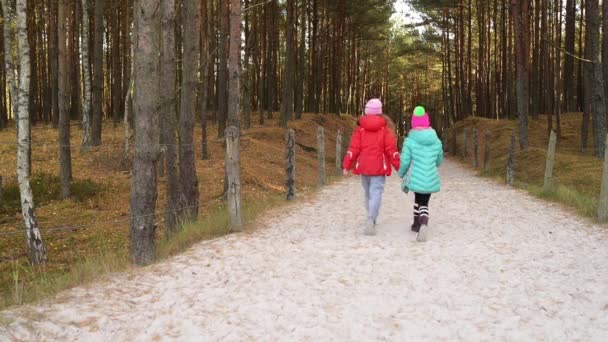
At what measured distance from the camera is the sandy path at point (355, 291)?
387cm

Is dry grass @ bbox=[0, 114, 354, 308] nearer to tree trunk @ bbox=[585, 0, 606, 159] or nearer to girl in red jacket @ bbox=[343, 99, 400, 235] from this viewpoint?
girl in red jacket @ bbox=[343, 99, 400, 235]

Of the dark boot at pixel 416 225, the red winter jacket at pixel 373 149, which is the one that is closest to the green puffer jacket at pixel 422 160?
the red winter jacket at pixel 373 149

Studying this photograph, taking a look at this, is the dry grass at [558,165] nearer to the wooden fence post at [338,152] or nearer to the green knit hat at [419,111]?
the green knit hat at [419,111]

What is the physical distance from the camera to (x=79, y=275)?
16.7 ft

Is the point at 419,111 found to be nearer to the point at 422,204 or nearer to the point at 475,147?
the point at 422,204

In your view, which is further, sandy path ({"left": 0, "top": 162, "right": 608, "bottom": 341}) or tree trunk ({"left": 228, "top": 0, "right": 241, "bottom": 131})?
tree trunk ({"left": 228, "top": 0, "right": 241, "bottom": 131})

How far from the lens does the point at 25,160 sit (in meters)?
8.46

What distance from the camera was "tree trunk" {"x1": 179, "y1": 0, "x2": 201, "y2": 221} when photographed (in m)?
8.51

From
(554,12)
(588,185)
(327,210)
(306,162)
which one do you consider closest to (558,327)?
(327,210)

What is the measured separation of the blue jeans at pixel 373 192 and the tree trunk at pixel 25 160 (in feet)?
18.4

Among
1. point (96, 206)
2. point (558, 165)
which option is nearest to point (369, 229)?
point (96, 206)

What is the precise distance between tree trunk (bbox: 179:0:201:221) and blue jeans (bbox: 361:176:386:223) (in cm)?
309

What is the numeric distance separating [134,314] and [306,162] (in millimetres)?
15231

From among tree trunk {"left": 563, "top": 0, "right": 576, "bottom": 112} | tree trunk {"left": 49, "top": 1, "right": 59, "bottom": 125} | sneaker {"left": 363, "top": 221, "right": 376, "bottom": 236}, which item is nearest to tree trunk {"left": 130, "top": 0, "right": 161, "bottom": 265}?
sneaker {"left": 363, "top": 221, "right": 376, "bottom": 236}
